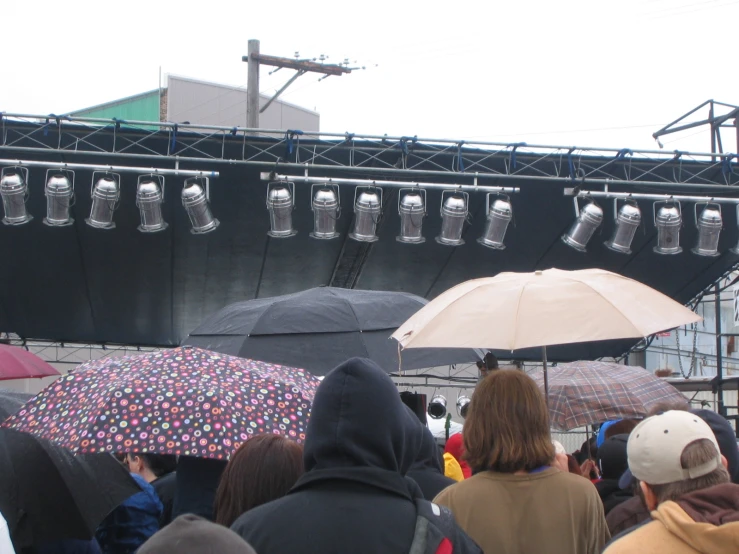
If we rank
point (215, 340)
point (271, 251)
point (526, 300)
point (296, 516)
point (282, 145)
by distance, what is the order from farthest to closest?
point (271, 251), point (282, 145), point (215, 340), point (526, 300), point (296, 516)

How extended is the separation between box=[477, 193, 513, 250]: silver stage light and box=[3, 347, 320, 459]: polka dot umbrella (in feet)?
18.6

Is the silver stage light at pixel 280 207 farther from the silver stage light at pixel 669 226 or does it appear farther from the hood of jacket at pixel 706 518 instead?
the hood of jacket at pixel 706 518

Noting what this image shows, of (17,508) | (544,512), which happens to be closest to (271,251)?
(17,508)

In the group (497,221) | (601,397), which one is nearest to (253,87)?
(497,221)

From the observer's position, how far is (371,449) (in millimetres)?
1791

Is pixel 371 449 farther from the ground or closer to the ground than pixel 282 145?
closer to the ground

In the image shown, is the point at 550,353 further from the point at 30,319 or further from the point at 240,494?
the point at 240,494

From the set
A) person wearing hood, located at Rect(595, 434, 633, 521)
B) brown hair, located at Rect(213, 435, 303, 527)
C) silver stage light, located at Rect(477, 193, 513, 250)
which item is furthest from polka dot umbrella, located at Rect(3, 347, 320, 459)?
silver stage light, located at Rect(477, 193, 513, 250)

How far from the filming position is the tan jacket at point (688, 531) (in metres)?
1.63

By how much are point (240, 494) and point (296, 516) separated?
2.22 feet

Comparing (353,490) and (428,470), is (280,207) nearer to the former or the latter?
(428,470)

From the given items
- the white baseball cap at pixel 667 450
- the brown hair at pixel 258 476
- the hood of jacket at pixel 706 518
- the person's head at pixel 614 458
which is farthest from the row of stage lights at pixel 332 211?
the hood of jacket at pixel 706 518

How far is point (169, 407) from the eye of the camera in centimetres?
286

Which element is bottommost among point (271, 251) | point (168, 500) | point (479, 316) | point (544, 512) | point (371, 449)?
point (168, 500)
